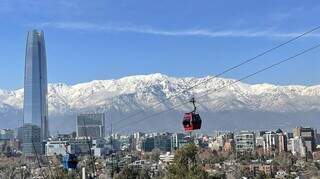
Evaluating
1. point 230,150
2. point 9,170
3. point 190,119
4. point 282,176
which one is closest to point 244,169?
point 282,176

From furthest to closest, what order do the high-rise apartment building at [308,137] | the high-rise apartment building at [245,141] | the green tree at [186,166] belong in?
the high-rise apartment building at [245,141], the high-rise apartment building at [308,137], the green tree at [186,166]

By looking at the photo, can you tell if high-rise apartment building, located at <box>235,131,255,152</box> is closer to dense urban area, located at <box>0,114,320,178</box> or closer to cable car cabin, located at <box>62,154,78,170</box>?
dense urban area, located at <box>0,114,320,178</box>

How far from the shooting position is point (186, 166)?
3706cm

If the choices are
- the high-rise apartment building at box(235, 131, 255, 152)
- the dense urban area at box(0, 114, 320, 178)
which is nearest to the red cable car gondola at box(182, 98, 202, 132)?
the dense urban area at box(0, 114, 320, 178)

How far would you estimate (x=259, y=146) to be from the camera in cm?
17425

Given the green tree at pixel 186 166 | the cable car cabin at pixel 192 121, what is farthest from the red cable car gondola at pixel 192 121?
the green tree at pixel 186 166

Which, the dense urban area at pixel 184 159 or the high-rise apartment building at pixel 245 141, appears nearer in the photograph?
the dense urban area at pixel 184 159

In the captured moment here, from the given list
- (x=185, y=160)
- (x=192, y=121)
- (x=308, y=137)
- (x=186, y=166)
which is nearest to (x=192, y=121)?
(x=192, y=121)

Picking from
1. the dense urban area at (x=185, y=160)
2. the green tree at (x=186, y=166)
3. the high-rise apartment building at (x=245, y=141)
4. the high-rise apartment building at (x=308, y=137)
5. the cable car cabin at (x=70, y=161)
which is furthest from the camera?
the high-rise apartment building at (x=245, y=141)

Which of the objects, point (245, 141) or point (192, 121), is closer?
point (192, 121)

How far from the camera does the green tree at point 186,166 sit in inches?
1410

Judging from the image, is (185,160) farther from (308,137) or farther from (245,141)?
(308,137)

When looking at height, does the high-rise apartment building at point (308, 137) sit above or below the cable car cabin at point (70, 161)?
Answer: above

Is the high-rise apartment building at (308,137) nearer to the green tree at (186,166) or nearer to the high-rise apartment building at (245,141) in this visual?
the high-rise apartment building at (245,141)
